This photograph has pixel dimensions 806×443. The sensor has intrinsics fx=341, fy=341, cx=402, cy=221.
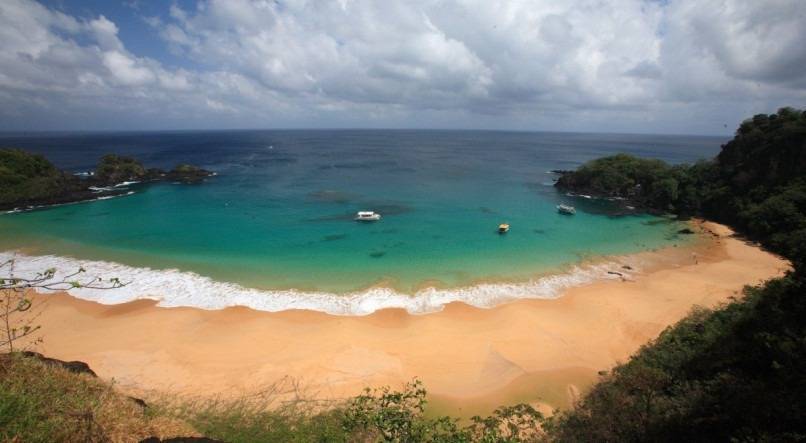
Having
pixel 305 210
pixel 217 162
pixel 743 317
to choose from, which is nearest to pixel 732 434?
pixel 743 317

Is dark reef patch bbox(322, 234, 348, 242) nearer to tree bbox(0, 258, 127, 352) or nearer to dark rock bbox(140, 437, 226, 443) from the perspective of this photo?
tree bbox(0, 258, 127, 352)

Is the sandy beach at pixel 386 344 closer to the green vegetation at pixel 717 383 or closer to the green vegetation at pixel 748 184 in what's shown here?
the green vegetation at pixel 717 383

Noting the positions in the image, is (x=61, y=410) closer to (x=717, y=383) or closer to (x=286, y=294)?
(x=717, y=383)

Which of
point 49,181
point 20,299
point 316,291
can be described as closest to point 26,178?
point 49,181

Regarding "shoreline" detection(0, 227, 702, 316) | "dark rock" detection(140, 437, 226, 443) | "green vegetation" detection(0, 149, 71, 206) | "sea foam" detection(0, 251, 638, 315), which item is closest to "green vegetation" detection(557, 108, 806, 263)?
"shoreline" detection(0, 227, 702, 316)

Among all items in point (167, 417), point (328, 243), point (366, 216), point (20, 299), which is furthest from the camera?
point (366, 216)

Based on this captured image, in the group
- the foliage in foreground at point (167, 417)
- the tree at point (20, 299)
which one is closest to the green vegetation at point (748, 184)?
the foliage in foreground at point (167, 417)
